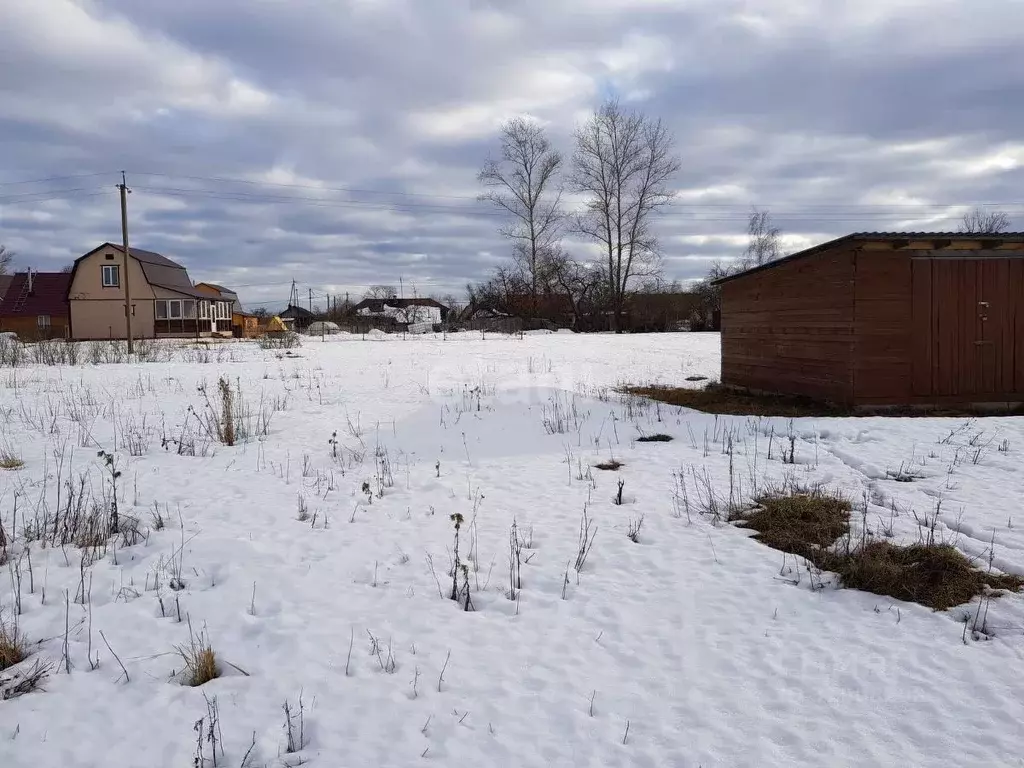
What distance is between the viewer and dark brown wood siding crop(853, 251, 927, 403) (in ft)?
35.6

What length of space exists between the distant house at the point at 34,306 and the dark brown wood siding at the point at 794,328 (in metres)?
48.3

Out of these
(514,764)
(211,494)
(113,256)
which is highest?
(113,256)

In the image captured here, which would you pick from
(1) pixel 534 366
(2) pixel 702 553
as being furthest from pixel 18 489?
(1) pixel 534 366

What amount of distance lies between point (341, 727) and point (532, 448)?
19.0 feet

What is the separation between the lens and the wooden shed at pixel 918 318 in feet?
35.6

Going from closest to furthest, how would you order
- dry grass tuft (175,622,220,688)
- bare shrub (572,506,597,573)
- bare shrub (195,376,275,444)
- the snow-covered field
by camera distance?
the snow-covered field → dry grass tuft (175,622,220,688) → bare shrub (572,506,597,573) → bare shrub (195,376,275,444)

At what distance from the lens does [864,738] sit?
2.85 metres

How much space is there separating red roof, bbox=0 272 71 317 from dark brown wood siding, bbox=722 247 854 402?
159ft

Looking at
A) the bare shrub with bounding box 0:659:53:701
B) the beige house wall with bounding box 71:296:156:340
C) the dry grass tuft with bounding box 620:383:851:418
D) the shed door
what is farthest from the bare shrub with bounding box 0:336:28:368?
the beige house wall with bounding box 71:296:156:340

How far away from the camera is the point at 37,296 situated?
4800 cm

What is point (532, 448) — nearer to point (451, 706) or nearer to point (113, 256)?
point (451, 706)

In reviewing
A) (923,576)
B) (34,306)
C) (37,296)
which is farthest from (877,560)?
(37,296)

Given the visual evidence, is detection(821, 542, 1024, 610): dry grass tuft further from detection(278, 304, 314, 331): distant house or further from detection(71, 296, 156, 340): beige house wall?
detection(278, 304, 314, 331): distant house

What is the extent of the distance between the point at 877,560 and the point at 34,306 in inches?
2255
